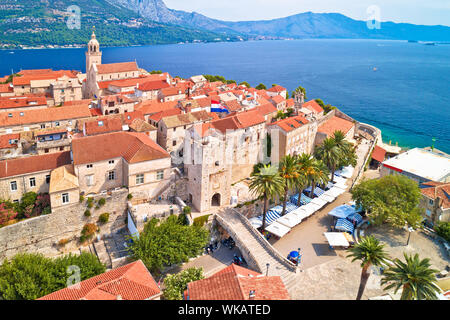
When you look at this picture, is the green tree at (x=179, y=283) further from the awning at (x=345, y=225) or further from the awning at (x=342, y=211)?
the awning at (x=342, y=211)

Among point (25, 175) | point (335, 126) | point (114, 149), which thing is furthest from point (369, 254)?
point (335, 126)

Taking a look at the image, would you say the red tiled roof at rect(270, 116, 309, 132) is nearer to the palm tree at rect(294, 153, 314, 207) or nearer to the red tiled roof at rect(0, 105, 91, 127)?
the palm tree at rect(294, 153, 314, 207)

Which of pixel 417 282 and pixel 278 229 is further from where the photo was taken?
pixel 278 229

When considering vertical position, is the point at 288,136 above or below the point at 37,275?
above

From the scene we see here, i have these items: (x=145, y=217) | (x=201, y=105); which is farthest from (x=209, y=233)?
(x=201, y=105)

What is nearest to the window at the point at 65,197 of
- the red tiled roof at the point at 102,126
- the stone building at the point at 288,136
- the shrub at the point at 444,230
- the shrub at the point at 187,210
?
the red tiled roof at the point at 102,126

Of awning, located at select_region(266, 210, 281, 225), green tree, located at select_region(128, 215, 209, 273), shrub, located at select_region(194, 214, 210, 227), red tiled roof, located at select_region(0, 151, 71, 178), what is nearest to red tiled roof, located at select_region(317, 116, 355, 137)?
awning, located at select_region(266, 210, 281, 225)

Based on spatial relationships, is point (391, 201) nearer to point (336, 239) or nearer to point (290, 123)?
point (336, 239)
